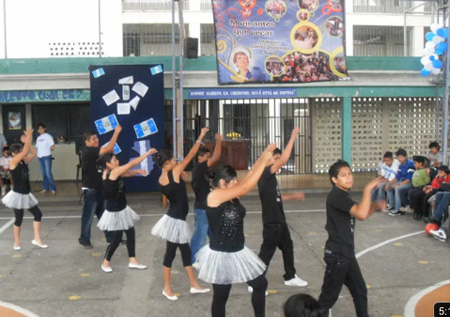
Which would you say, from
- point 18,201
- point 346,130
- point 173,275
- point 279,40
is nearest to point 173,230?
point 173,275

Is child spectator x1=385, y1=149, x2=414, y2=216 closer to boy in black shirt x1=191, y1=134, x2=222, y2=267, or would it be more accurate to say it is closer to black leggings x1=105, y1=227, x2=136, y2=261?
boy in black shirt x1=191, y1=134, x2=222, y2=267

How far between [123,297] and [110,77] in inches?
314

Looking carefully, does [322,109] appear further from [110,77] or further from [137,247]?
[137,247]

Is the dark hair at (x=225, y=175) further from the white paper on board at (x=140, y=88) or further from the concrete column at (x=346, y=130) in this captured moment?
the concrete column at (x=346, y=130)

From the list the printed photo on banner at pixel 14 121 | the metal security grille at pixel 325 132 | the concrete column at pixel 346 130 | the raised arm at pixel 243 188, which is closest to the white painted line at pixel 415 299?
the raised arm at pixel 243 188

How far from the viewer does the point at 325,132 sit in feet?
60.5

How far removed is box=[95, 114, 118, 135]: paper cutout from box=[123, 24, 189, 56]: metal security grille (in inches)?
627

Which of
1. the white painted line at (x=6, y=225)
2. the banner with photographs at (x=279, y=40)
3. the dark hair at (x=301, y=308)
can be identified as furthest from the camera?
the banner with photographs at (x=279, y=40)

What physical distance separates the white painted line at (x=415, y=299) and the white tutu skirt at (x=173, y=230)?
2580 mm

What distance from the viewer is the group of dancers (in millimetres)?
5273

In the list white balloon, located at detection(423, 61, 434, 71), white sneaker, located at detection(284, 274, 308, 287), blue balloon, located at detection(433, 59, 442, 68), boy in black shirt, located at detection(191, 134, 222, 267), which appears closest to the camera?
white sneaker, located at detection(284, 274, 308, 287)

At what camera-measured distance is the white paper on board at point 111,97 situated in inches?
549

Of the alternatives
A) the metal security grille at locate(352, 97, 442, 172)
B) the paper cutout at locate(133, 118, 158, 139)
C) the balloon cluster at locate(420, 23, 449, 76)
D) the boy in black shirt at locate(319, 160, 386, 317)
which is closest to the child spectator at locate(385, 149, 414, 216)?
the balloon cluster at locate(420, 23, 449, 76)

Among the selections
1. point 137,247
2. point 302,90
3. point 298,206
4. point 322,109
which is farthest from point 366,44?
point 137,247
